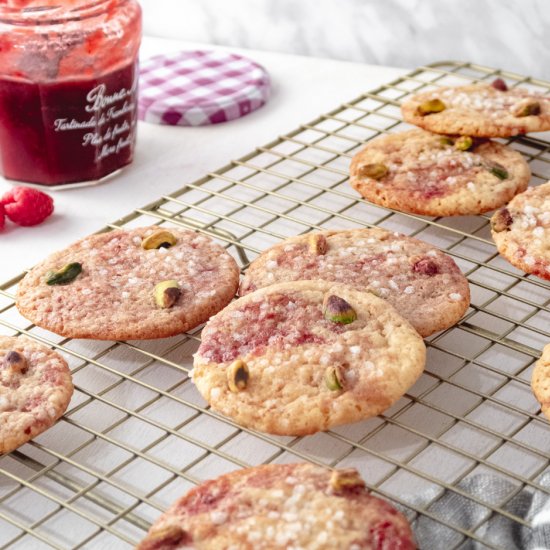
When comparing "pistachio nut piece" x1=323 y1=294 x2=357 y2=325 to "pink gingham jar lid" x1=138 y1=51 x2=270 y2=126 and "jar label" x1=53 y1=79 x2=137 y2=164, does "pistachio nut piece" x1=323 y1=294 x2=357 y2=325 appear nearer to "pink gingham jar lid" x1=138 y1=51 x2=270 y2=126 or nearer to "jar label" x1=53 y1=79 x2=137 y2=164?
"jar label" x1=53 y1=79 x2=137 y2=164

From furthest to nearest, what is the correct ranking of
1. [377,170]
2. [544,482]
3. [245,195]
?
[245,195] → [377,170] → [544,482]

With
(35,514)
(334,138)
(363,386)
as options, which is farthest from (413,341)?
(334,138)

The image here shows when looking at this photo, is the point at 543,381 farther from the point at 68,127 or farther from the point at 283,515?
the point at 68,127

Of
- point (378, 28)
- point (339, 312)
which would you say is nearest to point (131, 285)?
point (339, 312)

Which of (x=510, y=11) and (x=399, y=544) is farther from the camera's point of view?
(x=510, y=11)

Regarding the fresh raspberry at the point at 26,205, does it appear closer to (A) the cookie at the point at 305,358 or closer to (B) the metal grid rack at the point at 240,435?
(B) the metal grid rack at the point at 240,435

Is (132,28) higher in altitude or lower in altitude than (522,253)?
higher

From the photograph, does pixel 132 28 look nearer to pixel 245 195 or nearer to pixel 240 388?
pixel 245 195
